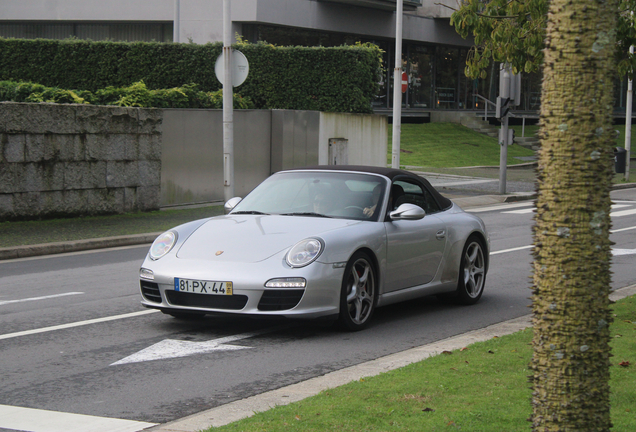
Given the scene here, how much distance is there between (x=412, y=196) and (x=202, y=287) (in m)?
2.60

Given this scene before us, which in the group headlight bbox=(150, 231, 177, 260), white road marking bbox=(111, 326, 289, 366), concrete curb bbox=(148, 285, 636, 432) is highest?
headlight bbox=(150, 231, 177, 260)

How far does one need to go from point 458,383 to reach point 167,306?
288 cm

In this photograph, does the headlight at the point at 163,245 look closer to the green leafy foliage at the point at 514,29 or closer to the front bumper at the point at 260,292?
the front bumper at the point at 260,292

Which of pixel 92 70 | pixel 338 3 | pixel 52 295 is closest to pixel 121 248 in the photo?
pixel 52 295

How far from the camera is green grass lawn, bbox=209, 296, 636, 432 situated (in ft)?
15.0

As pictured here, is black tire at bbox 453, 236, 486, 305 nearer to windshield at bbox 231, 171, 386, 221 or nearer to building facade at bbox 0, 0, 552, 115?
windshield at bbox 231, 171, 386, 221

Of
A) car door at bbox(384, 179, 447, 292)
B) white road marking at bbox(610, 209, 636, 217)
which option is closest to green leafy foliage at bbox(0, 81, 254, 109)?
white road marking at bbox(610, 209, 636, 217)

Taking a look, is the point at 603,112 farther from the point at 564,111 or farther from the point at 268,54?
the point at 268,54

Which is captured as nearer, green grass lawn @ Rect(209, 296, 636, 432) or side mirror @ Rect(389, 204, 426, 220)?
green grass lawn @ Rect(209, 296, 636, 432)

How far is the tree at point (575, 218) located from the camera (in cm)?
308

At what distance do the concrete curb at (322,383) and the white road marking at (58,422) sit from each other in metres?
0.21

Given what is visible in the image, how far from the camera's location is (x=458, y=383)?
18.0ft

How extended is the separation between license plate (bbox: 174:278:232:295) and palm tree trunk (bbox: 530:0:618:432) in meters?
4.19

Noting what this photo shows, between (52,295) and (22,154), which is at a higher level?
(22,154)
